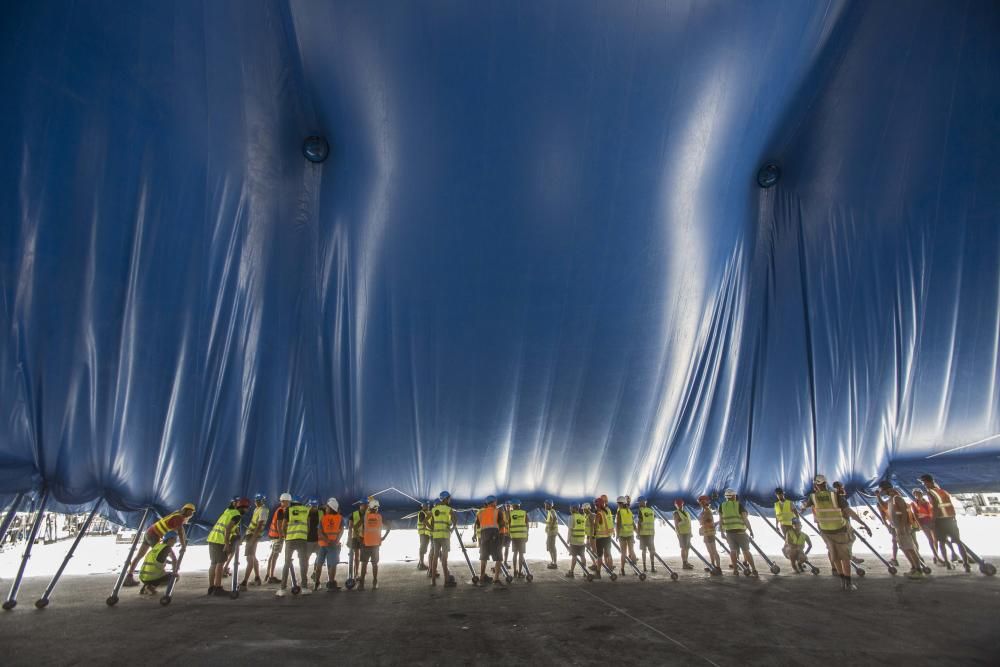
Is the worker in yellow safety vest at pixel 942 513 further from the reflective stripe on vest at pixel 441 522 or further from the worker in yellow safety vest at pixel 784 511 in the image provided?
the reflective stripe on vest at pixel 441 522

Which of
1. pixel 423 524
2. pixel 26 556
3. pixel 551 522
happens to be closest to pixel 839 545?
pixel 551 522

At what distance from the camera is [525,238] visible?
6.59m

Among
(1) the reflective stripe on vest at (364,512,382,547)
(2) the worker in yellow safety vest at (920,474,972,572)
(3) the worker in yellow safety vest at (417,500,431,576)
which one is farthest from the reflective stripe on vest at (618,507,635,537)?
(2) the worker in yellow safety vest at (920,474,972,572)

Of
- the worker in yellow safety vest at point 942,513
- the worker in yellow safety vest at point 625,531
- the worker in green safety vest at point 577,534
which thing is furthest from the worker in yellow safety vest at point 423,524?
the worker in yellow safety vest at point 942,513

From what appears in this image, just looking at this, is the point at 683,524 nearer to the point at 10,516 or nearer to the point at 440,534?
the point at 440,534

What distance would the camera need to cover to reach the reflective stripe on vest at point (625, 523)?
816 centimetres

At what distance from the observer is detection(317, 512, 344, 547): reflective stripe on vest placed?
688cm

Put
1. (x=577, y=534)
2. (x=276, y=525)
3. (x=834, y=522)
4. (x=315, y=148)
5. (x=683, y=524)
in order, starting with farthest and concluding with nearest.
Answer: (x=683, y=524), (x=577, y=534), (x=276, y=525), (x=315, y=148), (x=834, y=522)

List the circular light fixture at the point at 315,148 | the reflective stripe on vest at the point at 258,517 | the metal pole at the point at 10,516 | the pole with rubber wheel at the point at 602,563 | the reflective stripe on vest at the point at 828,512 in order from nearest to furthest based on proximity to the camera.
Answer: the metal pole at the point at 10,516 < the reflective stripe on vest at the point at 828,512 < the circular light fixture at the point at 315,148 < the reflective stripe on vest at the point at 258,517 < the pole with rubber wheel at the point at 602,563

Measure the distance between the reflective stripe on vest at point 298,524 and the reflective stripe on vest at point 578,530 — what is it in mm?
4441

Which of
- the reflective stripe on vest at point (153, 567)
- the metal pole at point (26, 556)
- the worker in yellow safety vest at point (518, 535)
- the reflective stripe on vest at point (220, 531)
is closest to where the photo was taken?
the metal pole at point (26, 556)

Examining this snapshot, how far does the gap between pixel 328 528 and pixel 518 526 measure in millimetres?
2905

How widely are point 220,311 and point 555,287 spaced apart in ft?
14.4

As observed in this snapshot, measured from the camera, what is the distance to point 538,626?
395 centimetres
